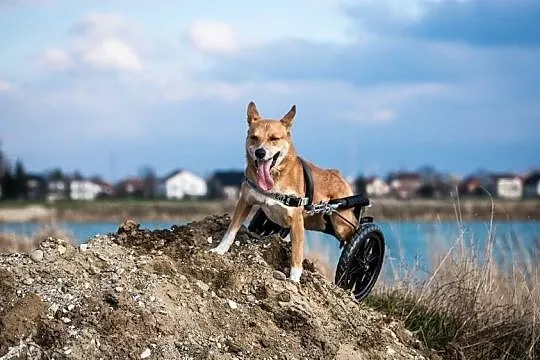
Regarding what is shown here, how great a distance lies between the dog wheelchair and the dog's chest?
47 cm

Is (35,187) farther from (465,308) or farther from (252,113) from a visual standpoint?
(252,113)

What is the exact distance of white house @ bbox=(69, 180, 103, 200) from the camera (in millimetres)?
69688

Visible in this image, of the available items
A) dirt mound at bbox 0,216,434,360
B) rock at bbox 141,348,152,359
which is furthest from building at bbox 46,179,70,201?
rock at bbox 141,348,152,359

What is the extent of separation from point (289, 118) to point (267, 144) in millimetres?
352

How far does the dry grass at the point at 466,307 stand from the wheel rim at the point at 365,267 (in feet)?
1.50

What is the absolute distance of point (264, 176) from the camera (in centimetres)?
664

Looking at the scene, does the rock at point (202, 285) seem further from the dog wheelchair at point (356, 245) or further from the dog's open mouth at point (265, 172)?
the dog wheelchair at point (356, 245)

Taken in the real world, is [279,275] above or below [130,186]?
above

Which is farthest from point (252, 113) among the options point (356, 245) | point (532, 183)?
point (532, 183)

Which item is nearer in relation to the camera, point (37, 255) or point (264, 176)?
point (37, 255)

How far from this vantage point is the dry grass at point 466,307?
8031mm

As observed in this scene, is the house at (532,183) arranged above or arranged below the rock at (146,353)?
below

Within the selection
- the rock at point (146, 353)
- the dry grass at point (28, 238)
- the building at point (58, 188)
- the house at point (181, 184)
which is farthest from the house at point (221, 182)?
the rock at point (146, 353)

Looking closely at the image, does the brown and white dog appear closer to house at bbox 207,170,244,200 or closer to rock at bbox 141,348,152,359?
rock at bbox 141,348,152,359
